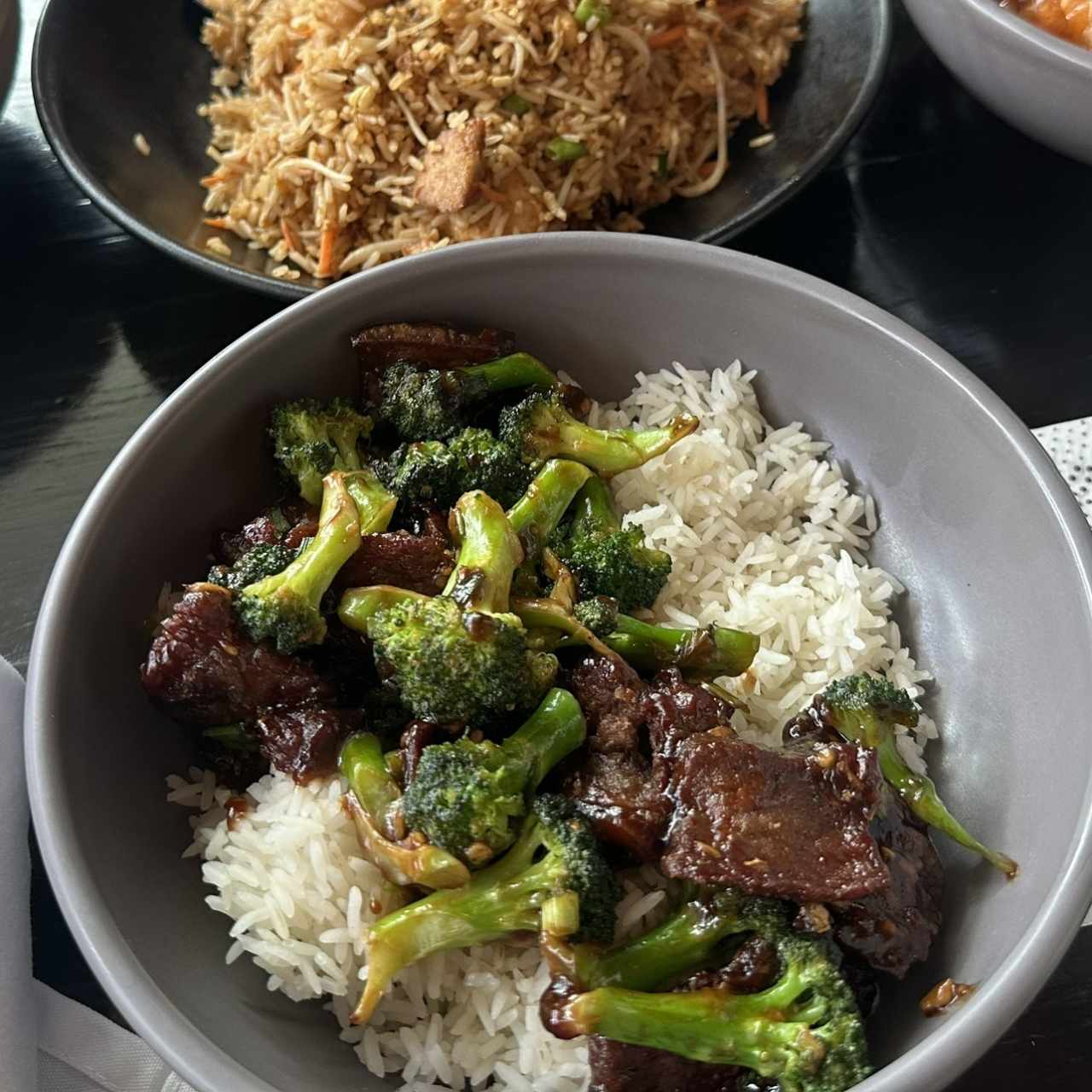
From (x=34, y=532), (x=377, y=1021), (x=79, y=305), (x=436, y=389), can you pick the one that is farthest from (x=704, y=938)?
(x=79, y=305)

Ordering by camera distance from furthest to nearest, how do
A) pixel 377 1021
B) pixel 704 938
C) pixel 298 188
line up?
pixel 298 188, pixel 377 1021, pixel 704 938

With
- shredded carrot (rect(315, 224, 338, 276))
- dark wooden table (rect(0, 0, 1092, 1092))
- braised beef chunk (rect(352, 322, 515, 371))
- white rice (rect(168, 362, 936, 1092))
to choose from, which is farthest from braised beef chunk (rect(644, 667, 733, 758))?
Answer: shredded carrot (rect(315, 224, 338, 276))

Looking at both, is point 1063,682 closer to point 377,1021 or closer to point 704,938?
point 704,938

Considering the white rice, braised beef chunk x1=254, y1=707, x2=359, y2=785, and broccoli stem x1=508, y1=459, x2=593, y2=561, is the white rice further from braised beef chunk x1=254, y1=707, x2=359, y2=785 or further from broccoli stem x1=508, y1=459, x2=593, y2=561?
broccoli stem x1=508, y1=459, x2=593, y2=561

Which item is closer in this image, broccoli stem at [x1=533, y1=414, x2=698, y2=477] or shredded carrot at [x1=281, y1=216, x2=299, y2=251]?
broccoli stem at [x1=533, y1=414, x2=698, y2=477]

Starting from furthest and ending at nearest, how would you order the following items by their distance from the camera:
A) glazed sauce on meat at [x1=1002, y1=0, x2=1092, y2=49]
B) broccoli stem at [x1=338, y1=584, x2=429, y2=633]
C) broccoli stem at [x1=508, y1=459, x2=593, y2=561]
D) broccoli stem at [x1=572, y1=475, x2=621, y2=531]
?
1. glazed sauce on meat at [x1=1002, y1=0, x2=1092, y2=49]
2. broccoli stem at [x1=572, y1=475, x2=621, y2=531]
3. broccoli stem at [x1=508, y1=459, x2=593, y2=561]
4. broccoli stem at [x1=338, y1=584, x2=429, y2=633]

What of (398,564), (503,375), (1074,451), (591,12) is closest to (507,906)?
(398,564)
